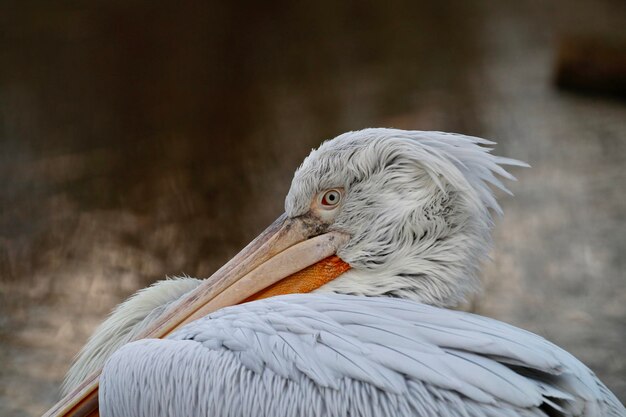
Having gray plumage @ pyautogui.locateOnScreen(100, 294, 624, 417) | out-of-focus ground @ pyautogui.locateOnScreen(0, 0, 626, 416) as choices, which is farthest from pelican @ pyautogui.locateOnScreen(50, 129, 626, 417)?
out-of-focus ground @ pyautogui.locateOnScreen(0, 0, 626, 416)

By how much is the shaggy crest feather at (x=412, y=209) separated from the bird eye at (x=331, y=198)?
0.07 feet

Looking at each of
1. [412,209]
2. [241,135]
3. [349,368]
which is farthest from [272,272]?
[241,135]

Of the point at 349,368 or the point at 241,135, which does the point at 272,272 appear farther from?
the point at 241,135

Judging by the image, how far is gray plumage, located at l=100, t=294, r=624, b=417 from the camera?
173 cm

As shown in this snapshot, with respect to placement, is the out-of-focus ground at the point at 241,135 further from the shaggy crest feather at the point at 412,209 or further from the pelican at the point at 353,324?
the shaggy crest feather at the point at 412,209

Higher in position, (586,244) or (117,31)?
(117,31)

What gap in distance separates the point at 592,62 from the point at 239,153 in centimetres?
276

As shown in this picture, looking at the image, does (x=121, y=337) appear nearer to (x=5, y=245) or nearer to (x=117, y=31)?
(x=5, y=245)

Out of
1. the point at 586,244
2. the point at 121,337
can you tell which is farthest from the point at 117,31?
the point at 121,337

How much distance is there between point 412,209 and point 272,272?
0.37 meters

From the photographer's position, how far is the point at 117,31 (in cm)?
795

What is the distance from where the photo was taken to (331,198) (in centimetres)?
224

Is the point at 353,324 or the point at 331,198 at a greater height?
the point at 331,198

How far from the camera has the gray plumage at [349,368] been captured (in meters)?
1.73
